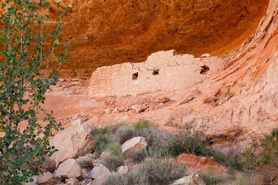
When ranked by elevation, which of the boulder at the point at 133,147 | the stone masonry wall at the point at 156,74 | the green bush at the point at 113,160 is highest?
the stone masonry wall at the point at 156,74

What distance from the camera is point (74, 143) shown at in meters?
3.55

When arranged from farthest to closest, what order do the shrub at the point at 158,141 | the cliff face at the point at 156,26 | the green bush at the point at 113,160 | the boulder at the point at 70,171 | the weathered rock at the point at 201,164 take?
the cliff face at the point at 156,26, the shrub at the point at 158,141, the green bush at the point at 113,160, the weathered rock at the point at 201,164, the boulder at the point at 70,171

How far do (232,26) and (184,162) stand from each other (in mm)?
9333

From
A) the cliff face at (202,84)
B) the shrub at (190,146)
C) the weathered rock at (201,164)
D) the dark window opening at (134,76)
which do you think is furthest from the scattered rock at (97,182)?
the dark window opening at (134,76)

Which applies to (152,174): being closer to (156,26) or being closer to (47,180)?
(47,180)

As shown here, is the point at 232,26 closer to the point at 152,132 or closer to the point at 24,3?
the point at 152,132

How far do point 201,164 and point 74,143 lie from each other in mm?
1813

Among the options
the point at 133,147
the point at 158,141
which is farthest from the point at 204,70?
the point at 133,147

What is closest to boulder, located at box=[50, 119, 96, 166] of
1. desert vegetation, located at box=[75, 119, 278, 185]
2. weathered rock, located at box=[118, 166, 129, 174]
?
desert vegetation, located at box=[75, 119, 278, 185]

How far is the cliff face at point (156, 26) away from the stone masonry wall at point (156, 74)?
2.35m

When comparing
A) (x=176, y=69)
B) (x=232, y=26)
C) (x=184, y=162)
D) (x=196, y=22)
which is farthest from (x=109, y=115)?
(x=232, y=26)

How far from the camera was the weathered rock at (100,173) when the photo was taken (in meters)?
2.76

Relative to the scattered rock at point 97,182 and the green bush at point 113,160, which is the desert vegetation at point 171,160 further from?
the scattered rock at point 97,182

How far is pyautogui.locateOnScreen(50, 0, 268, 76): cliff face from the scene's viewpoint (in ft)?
30.9
